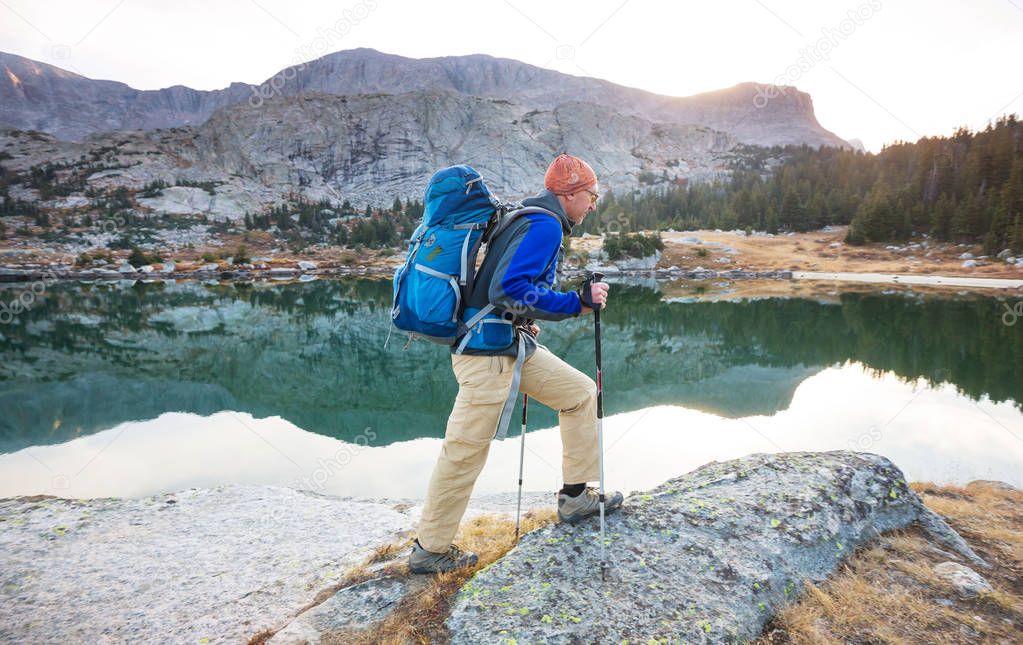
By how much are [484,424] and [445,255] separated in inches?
50.3

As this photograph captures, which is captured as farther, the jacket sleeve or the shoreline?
the shoreline

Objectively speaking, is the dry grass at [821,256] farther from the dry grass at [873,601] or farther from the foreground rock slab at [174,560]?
the foreground rock slab at [174,560]

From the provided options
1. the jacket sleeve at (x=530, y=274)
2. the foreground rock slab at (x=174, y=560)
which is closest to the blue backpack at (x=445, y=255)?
the jacket sleeve at (x=530, y=274)

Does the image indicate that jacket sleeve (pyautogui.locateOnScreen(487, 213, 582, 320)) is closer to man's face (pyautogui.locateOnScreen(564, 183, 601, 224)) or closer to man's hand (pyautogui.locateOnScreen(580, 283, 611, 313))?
man's hand (pyautogui.locateOnScreen(580, 283, 611, 313))

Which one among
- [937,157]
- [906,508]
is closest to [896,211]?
[937,157]

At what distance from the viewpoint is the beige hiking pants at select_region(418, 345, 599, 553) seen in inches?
146

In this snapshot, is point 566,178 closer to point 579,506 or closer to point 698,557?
point 579,506

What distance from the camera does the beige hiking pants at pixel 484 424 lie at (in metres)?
3.70

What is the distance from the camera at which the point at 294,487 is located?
10117mm

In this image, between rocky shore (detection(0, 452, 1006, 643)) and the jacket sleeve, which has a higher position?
the jacket sleeve

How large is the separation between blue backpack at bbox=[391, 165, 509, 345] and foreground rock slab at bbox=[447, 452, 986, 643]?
1.88 m

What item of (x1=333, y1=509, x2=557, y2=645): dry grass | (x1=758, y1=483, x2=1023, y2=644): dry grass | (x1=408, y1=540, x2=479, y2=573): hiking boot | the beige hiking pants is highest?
the beige hiking pants

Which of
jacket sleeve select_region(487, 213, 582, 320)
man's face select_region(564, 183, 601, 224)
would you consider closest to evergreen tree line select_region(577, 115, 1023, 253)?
man's face select_region(564, 183, 601, 224)

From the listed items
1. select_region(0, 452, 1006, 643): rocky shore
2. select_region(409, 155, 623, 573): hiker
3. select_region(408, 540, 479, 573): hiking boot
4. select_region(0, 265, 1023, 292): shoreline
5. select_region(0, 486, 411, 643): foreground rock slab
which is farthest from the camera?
select_region(0, 265, 1023, 292): shoreline
